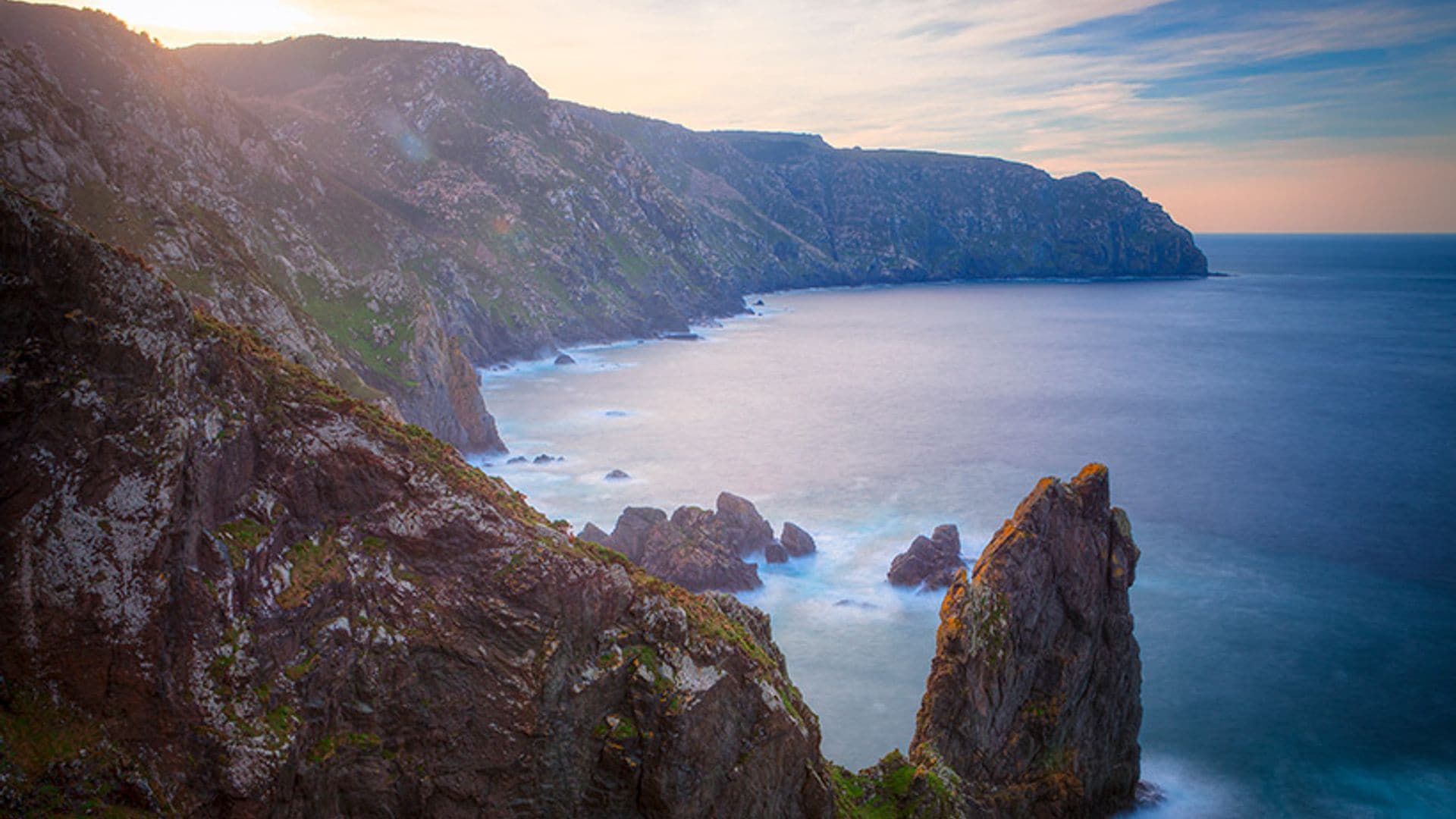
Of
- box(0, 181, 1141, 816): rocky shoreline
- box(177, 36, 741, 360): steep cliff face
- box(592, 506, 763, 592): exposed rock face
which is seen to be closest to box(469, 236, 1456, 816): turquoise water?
box(592, 506, 763, 592): exposed rock face

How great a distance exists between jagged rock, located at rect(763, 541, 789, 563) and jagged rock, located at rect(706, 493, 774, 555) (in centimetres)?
25

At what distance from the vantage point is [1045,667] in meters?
26.6

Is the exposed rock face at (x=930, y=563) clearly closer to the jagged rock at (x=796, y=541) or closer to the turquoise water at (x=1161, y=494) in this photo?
the turquoise water at (x=1161, y=494)

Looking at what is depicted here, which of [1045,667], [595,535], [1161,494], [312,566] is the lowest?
[1161,494]

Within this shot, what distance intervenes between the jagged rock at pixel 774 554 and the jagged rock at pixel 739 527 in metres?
0.25

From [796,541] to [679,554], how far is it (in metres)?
9.11

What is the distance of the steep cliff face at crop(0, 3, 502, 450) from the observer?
3378 cm

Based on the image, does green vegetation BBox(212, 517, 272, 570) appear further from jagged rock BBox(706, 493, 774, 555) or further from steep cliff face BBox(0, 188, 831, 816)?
jagged rock BBox(706, 493, 774, 555)

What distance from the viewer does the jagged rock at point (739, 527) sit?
49750mm

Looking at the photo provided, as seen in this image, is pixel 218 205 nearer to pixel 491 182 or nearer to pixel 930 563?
pixel 930 563

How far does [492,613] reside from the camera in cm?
1379

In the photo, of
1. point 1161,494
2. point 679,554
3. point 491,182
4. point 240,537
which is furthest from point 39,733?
point 491,182

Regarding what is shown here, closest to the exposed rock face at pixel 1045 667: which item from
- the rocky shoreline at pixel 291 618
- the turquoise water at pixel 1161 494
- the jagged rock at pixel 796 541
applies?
the turquoise water at pixel 1161 494

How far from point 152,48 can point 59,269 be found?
210 feet
